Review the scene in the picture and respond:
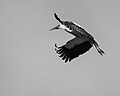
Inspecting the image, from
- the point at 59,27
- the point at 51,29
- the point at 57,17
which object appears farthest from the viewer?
the point at 51,29

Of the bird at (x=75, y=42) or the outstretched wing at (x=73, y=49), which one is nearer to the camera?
the bird at (x=75, y=42)

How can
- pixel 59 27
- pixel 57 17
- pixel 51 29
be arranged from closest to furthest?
1. pixel 57 17
2. pixel 59 27
3. pixel 51 29

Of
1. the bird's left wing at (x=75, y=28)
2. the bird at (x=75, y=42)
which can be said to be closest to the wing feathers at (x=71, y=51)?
the bird at (x=75, y=42)

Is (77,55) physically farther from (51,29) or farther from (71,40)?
(51,29)

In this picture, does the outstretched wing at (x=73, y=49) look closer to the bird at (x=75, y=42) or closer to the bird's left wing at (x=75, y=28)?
the bird at (x=75, y=42)

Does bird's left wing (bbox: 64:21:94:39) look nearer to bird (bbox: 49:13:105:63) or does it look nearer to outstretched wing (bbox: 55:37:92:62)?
bird (bbox: 49:13:105:63)

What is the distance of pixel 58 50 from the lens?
23.0 m

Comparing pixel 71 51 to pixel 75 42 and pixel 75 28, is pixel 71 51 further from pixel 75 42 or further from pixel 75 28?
pixel 75 28

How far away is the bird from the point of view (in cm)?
2077

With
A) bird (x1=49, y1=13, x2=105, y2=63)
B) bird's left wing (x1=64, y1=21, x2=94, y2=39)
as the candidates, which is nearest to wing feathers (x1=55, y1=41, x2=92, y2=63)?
bird (x1=49, y1=13, x2=105, y2=63)

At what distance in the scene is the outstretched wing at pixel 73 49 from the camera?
22469 millimetres

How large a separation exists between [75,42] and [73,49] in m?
0.47

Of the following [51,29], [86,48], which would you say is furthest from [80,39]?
[51,29]

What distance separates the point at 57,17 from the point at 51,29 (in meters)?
3.63
